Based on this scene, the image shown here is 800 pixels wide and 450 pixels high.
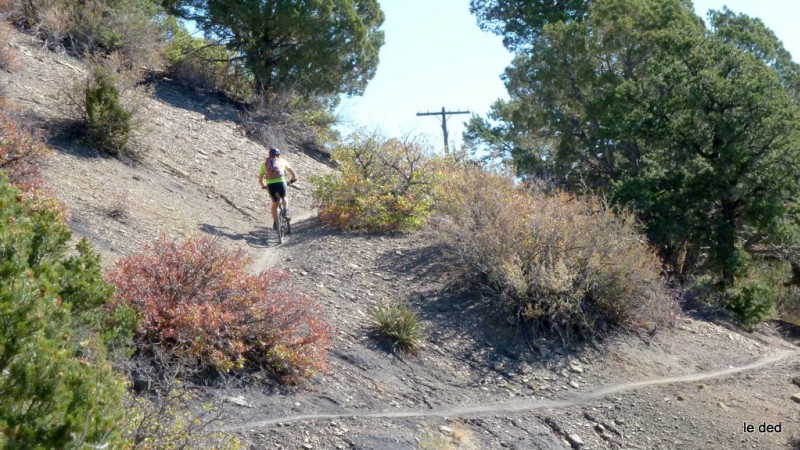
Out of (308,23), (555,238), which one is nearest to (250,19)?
(308,23)

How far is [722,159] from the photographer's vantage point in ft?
55.1

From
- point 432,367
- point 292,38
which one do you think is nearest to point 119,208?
point 432,367

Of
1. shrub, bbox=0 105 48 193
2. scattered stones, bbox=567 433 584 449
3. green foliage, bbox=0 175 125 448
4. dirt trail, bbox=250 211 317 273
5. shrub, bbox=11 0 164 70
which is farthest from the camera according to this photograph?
shrub, bbox=11 0 164 70

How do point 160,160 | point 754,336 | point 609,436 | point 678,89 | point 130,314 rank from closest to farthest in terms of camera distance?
point 130,314 < point 609,436 < point 754,336 < point 678,89 < point 160,160

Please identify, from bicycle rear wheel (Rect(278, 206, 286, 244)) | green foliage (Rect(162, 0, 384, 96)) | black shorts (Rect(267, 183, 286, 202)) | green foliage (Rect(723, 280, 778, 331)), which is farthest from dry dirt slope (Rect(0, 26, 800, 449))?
green foliage (Rect(162, 0, 384, 96))

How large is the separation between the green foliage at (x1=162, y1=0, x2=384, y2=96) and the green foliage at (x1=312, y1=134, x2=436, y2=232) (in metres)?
8.13

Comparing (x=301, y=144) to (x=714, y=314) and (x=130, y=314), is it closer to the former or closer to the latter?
(x=714, y=314)

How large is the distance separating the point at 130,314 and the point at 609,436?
5728 mm

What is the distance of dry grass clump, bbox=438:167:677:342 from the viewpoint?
40.1ft

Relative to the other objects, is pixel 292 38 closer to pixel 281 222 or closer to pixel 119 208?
pixel 281 222

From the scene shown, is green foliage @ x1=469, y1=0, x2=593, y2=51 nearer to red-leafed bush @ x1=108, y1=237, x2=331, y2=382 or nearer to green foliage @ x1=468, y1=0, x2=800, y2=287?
green foliage @ x1=468, y1=0, x2=800, y2=287

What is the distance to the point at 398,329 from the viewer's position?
1072 cm

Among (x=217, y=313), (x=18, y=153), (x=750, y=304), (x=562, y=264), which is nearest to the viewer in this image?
(x=217, y=313)

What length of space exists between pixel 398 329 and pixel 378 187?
5.46 m
